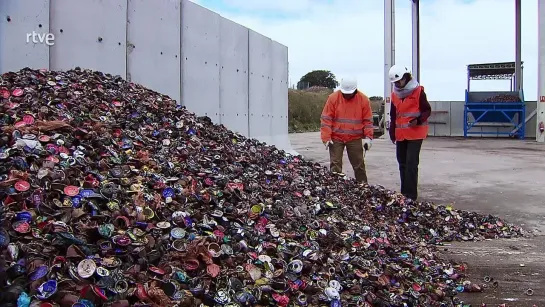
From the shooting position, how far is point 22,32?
203 inches

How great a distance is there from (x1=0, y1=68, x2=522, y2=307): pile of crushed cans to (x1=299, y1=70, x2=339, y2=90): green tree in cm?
4828

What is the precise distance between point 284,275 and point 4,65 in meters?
3.76

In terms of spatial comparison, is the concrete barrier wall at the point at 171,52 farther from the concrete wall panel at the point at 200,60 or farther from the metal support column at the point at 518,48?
the metal support column at the point at 518,48

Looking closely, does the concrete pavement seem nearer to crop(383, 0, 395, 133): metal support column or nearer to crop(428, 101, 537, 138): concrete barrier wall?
crop(383, 0, 395, 133): metal support column

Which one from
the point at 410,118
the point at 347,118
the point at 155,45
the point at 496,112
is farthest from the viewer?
the point at 496,112

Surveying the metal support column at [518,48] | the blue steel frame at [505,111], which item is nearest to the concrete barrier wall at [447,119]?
the blue steel frame at [505,111]

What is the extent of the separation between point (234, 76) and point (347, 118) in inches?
108

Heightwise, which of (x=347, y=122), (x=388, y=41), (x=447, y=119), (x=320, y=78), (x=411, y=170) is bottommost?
(x=411, y=170)

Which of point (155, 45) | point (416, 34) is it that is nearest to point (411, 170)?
point (155, 45)

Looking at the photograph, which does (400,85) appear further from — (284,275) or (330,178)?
(284,275)

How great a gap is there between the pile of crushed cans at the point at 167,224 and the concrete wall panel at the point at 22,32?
19.1 inches

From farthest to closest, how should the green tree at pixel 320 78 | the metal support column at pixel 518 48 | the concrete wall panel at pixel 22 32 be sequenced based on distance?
the green tree at pixel 320 78 < the metal support column at pixel 518 48 < the concrete wall panel at pixel 22 32

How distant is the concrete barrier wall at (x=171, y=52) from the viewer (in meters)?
5.30

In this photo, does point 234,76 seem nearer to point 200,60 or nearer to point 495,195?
point 200,60
